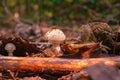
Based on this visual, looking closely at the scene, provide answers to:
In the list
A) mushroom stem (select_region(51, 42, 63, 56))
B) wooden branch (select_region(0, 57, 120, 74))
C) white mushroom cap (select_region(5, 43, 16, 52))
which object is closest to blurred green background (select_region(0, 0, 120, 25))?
mushroom stem (select_region(51, 42, 63, 56))

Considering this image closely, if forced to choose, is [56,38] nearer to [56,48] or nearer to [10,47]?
[56,48]

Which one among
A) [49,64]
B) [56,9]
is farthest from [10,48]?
[56,9]

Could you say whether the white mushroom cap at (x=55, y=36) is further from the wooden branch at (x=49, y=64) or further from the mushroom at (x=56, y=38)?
the wooden branch at (x=49, y=64)

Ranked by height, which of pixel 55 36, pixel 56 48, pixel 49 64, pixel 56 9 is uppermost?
pixel 56 9

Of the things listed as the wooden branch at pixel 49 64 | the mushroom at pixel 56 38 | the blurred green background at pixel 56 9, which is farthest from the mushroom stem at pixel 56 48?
the blurred green background at pixel 56 9

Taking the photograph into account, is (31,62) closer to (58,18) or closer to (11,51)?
(11,51)

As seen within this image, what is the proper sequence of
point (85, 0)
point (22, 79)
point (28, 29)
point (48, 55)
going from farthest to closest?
point (85, 0) → point (28, 29) → point (48, 55) → point (22, 79)

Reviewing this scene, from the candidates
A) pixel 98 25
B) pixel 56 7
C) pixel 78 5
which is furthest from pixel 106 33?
pixel 56 7
